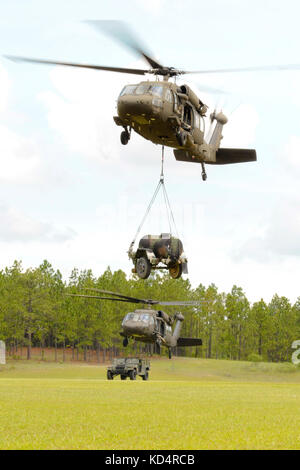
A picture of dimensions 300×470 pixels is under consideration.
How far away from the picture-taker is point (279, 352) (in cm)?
11369

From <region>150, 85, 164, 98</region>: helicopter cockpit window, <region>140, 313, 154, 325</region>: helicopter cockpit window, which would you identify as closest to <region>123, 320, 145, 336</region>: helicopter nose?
<region>140, 313, 154, 325</region>: helicopter cockpit window

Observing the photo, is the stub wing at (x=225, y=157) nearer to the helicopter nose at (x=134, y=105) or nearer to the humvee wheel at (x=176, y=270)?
the humvee wheel at (x=176, y=270)

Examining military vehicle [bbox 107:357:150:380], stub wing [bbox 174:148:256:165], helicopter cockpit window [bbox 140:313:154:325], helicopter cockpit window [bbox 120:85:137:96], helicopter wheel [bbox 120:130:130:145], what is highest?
helicopter cockpit window [bbox 120:85:137:96]

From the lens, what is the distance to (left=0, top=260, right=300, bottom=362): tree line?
9131cm

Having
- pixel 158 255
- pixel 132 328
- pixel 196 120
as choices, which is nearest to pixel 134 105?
pixel 196 120

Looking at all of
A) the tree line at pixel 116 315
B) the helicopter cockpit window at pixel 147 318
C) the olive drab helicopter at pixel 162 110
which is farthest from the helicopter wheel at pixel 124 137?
the tree line at pixel 116 315

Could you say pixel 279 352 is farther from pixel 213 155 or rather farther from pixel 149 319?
pixel 213 155

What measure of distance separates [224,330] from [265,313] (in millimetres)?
8196

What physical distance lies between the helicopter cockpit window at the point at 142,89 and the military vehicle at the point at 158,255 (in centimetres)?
705

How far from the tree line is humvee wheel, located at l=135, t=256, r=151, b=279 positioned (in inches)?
2123

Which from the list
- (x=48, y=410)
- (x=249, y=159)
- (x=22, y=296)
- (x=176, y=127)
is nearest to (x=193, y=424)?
(x=48, y=410)

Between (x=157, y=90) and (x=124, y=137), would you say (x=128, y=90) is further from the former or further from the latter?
(x=124, y=137)

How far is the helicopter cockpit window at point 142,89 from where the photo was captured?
75.9 ft

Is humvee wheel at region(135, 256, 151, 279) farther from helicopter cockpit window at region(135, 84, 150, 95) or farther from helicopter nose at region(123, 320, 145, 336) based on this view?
helicopter nose at region(123, 320, 145, 336)
